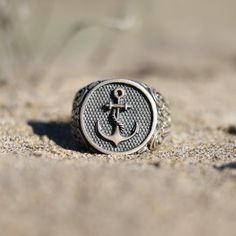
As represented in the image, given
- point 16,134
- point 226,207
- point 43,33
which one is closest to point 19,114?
point 16,134

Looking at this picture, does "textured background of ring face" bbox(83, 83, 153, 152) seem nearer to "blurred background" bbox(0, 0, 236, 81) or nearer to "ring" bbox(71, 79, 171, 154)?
"ring" bbox(71, 79, 171, 154)

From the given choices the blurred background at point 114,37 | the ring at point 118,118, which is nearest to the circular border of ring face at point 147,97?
the ring at point 118,118

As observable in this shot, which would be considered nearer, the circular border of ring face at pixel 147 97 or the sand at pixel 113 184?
the sand at pixel 113 184

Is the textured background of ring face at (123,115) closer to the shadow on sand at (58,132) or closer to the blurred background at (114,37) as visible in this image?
the shadow on sand at (58,132)

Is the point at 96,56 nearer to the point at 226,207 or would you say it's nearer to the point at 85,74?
the point at 85,74

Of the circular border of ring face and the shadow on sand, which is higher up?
the circular border of ring face

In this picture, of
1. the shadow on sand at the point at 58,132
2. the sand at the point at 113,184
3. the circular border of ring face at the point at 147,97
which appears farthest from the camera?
the shadow on sand at the point at 58,132

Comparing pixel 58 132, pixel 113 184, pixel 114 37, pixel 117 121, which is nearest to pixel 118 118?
pixel 117 121

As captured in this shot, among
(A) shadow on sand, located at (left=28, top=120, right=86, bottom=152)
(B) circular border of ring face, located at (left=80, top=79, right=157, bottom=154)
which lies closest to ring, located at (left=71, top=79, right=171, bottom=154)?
(B) circular border of ring face, located at (left=80, top=79, right=157, bottom=154)
